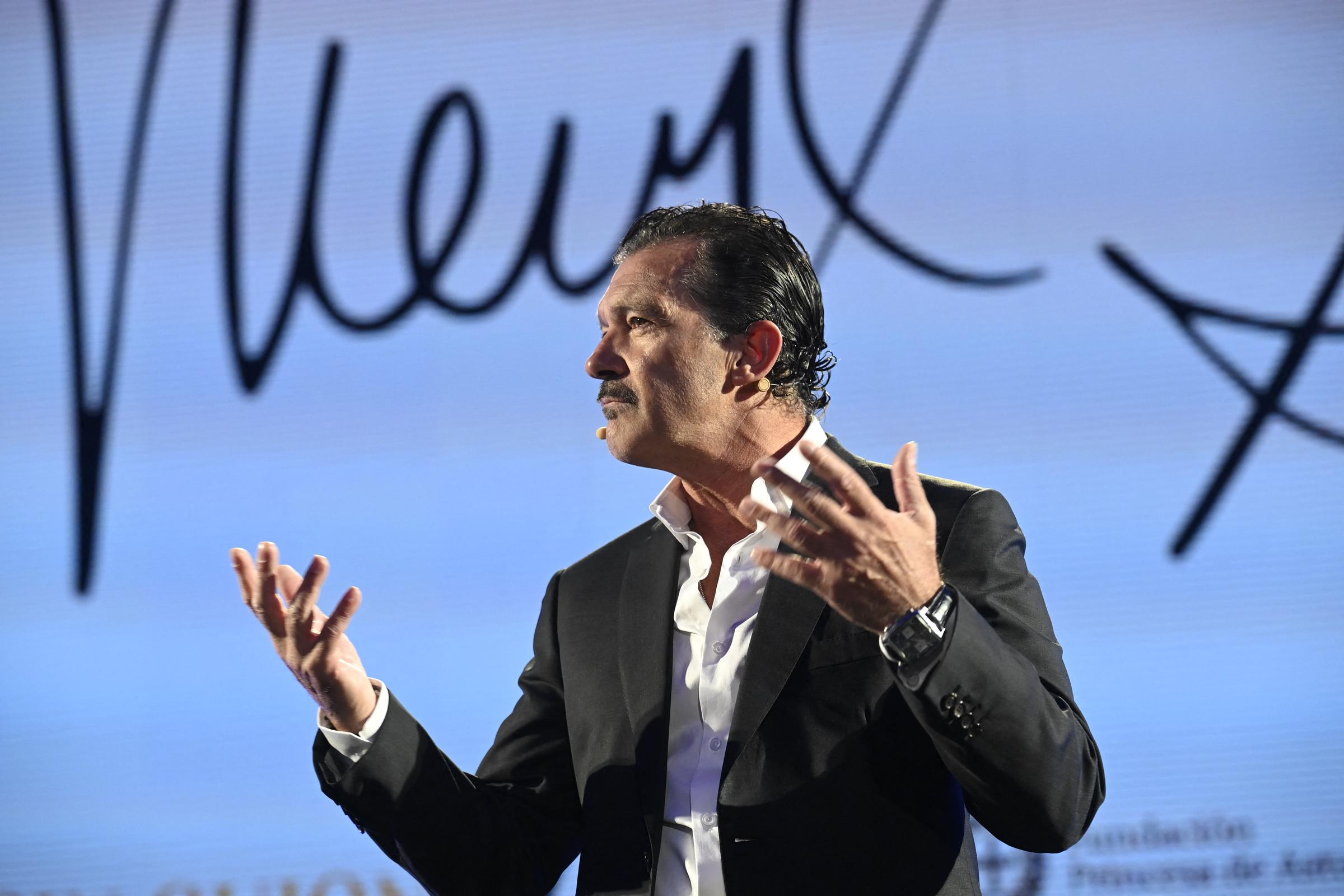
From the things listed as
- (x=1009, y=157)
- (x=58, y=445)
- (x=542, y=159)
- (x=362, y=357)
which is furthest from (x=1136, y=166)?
(x=58, y=445)

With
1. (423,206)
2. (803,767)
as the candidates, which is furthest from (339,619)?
(423,206)

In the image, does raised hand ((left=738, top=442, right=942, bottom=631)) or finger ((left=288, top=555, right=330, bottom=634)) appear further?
finger ((left=288, top=555, right=330, bottom=634))

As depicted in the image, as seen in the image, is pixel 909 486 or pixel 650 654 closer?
pixel 909 486

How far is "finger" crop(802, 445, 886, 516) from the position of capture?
1262mm

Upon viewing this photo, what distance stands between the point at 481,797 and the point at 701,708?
0.35 m

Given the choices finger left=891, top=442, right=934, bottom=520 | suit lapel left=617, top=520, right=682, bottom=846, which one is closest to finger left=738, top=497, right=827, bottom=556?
finger left=891, top=442, right=934, bottom=520

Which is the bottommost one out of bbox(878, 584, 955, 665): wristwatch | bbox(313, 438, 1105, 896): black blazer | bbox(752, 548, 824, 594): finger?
bbox(313, 438, 1105, 896): black blazer

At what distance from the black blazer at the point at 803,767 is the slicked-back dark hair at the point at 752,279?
31 cm

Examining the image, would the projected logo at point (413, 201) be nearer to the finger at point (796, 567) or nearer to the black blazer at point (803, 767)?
the black blazer at point (803, 767)

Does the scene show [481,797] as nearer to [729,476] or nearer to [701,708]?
[701,708]

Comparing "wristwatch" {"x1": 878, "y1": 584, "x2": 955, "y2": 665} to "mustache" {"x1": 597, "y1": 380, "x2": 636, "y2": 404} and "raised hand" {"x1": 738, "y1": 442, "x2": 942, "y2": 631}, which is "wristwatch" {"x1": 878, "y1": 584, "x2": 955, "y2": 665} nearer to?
"raised hand" {"x1": 738, "y1": 442, "x2": 942, "y2": 631}

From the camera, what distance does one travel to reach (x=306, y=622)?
161cm

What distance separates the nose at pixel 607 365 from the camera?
6.41ft

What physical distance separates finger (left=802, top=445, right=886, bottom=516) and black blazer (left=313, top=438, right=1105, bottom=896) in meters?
0.18
